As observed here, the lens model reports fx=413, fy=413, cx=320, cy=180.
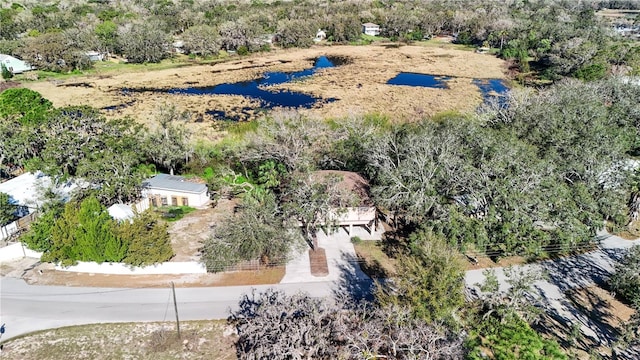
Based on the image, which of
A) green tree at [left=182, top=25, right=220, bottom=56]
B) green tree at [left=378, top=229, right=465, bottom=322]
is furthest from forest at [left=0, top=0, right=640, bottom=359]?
green tree at [left=182, top=25, right=220, bottom=56]

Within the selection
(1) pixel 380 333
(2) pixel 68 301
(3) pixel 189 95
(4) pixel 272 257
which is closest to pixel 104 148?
(2) pixel 68 301

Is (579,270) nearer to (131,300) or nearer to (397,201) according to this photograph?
(397,201)

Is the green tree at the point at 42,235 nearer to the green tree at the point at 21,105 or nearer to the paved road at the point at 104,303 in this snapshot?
the paved road at the point at 104,303

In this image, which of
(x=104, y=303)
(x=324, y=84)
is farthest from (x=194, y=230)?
(x=324, y=84)

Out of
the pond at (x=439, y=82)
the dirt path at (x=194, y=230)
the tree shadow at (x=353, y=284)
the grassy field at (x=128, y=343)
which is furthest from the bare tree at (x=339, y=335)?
the pond at (x=439, y=82)

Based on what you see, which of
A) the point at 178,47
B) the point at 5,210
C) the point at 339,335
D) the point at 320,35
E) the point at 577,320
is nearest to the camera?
Answer: the point at 339,335

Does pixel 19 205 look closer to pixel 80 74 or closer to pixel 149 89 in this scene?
pixel 149 89

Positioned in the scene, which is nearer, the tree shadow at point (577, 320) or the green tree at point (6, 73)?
the tree shadow at point (577, 320)
